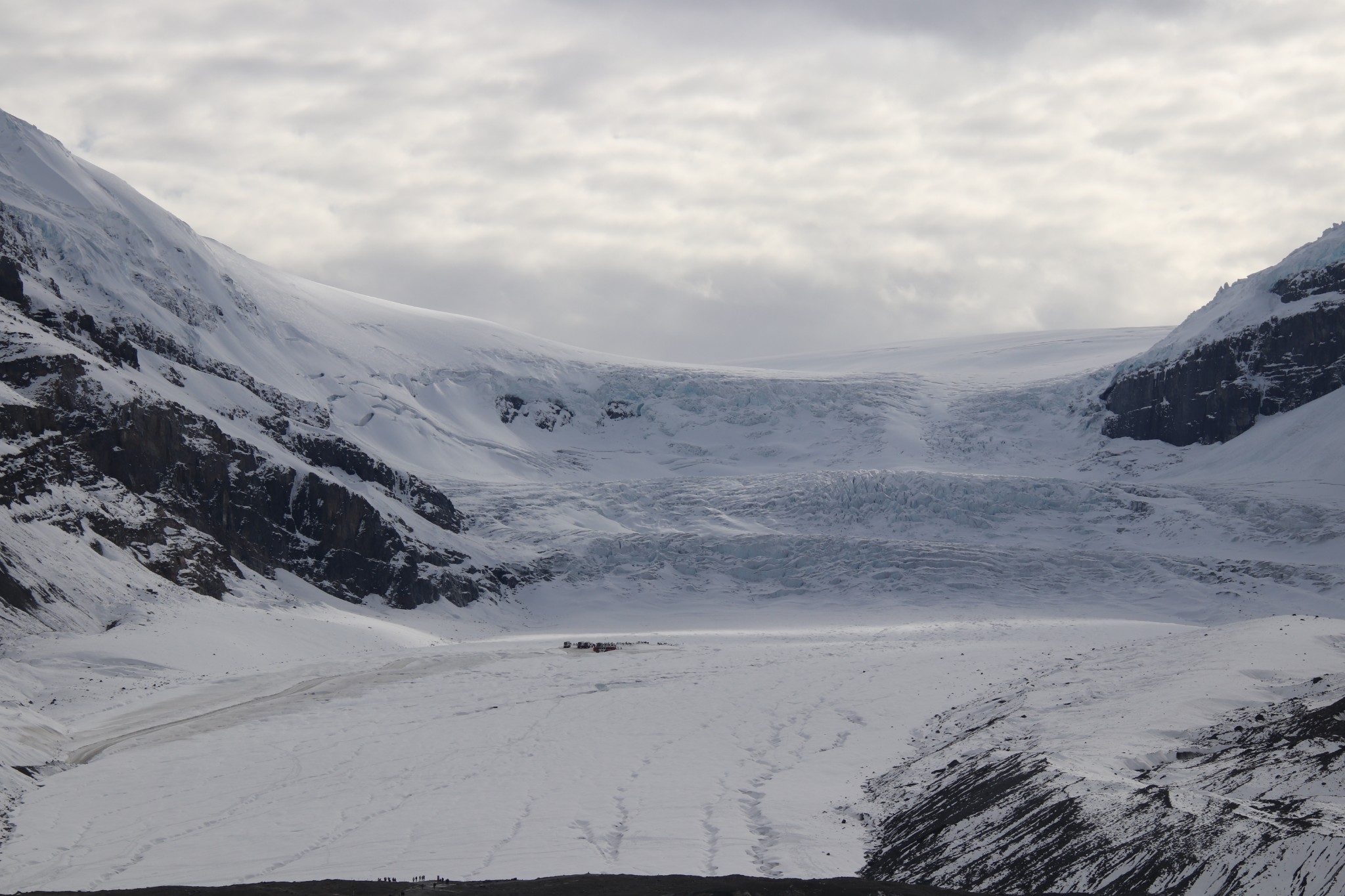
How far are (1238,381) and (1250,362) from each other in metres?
2.18

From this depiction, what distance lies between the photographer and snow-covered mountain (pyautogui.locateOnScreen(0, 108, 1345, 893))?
68.7 feet

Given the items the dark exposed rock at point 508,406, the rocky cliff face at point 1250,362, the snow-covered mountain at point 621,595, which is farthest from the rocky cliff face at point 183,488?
the rocky cliff face at point 1250,362

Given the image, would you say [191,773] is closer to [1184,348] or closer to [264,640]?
[264,640]

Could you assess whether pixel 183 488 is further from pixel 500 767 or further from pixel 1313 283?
pixel 1313 283

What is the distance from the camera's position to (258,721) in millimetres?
33562

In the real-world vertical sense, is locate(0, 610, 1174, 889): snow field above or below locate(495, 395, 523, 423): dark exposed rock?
below

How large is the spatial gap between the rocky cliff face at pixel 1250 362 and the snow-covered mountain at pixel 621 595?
519 millimetres

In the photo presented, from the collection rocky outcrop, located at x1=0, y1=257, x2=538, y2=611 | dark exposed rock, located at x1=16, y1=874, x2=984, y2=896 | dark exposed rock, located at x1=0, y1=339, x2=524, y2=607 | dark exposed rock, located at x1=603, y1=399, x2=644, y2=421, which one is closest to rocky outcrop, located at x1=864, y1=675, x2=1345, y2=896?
dark exposed rock, located at x1=16, y1=874, x2=984, y2=896

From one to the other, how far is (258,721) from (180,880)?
14.8 m

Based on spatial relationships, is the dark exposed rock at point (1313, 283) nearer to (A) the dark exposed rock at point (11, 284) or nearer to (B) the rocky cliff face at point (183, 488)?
(B) the rocky cliff face at point (183, 488)

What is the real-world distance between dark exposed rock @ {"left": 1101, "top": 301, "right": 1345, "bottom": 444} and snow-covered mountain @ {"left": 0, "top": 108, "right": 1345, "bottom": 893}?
484mm

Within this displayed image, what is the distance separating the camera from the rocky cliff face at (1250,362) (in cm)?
10219

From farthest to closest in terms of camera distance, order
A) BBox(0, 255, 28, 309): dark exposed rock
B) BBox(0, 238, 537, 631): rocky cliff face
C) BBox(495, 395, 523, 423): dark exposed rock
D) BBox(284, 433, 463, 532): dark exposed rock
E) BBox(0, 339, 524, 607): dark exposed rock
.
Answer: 1. BBox(495, 395, 523, 423): dark exposed rock
2. BBox(284, 433, 463, 532): dark exposed rock
3. BBox(0, 255, 28, 309): dark exposed rock
4. BBox(0, 339, 524, 607): dark exposed rock
5. BBox(0, 238, 537, 631): rocky cliff face

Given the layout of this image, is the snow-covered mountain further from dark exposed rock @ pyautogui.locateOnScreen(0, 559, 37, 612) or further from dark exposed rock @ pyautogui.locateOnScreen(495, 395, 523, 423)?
dark exposed rock @ pyautogui.locateOnScreen(495, 395, 523, 423)
